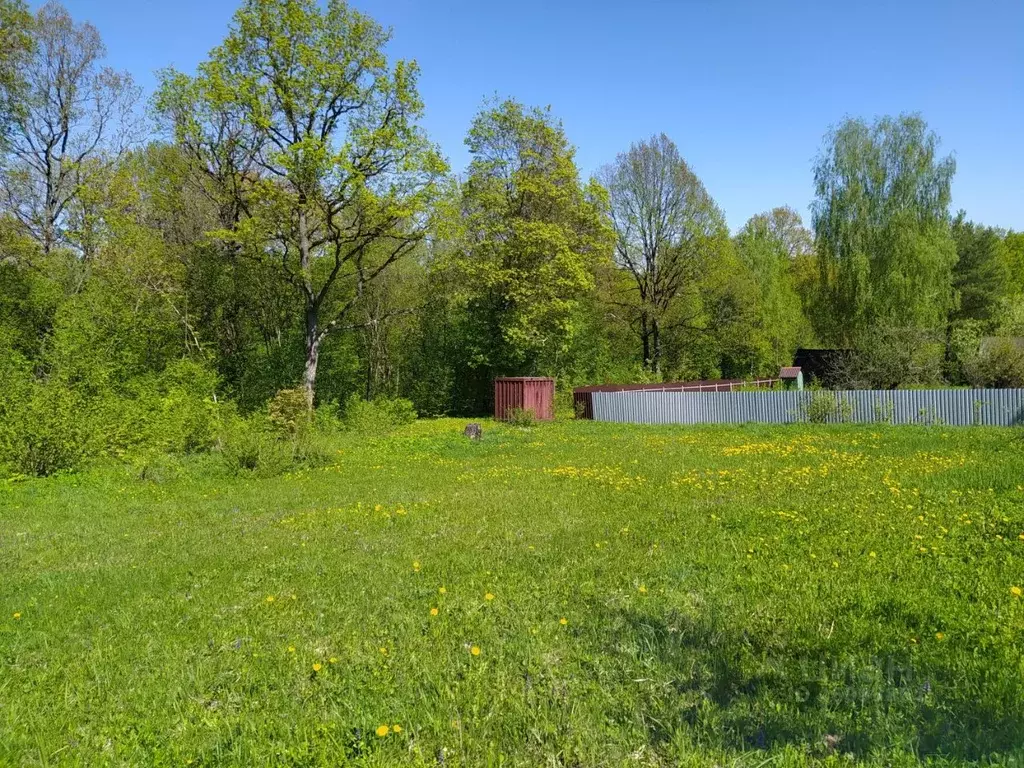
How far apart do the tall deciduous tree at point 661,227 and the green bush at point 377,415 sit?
17.1 metres

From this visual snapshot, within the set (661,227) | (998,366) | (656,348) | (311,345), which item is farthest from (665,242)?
(311,345)

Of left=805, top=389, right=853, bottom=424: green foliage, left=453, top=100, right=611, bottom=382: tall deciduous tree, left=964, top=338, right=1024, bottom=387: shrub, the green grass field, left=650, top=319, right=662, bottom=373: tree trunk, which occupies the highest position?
left=453, top=100, right=611, bottom=382: tall deciduous tree

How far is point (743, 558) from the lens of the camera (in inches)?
215

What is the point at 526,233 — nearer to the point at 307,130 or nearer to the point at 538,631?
the point at 307,130

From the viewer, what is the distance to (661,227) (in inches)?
1419

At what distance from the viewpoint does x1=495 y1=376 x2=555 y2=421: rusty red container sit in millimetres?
25359

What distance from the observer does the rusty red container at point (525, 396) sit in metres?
25.4

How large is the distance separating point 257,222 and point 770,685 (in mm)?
23573

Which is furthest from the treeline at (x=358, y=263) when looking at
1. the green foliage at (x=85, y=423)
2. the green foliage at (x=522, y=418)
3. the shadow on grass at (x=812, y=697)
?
the shadow on grass at (x=812, y=697)

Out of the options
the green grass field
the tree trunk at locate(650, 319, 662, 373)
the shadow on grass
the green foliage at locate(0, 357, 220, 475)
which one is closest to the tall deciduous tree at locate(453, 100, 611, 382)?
the tree trunk at locate(650, 319, 662, 373)

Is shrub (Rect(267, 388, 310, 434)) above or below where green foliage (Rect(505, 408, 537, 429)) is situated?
above

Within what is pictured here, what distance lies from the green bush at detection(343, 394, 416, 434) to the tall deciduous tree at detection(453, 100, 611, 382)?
6191 millimetres

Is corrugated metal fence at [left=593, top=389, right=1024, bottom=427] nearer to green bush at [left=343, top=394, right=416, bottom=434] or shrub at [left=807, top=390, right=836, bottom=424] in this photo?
shrub at [left=807, top=390, right=836, bottom=424]

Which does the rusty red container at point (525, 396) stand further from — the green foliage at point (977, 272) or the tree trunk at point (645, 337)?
the green foliage at point (977, 272)
